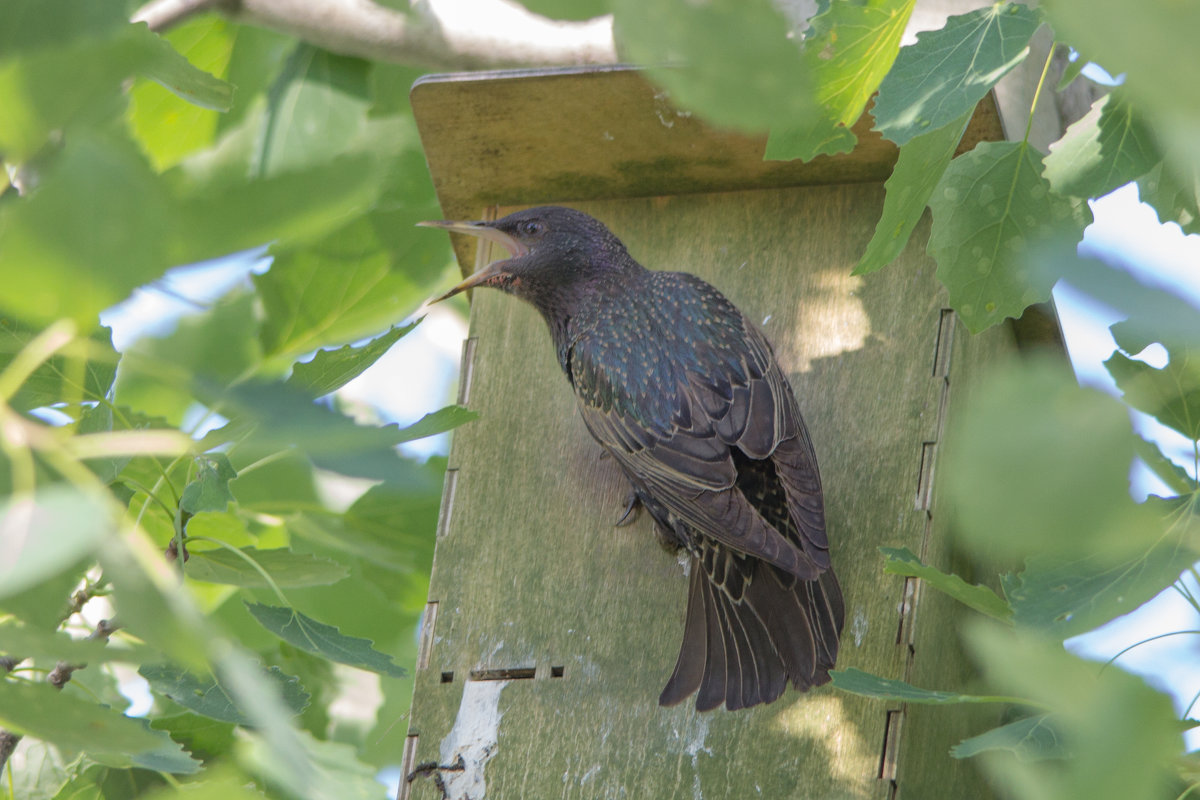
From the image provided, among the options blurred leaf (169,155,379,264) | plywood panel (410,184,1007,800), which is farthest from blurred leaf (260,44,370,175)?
blurred leaf (169,155,379,264)

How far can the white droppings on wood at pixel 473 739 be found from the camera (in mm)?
2225

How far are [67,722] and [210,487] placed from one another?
101 centimetres

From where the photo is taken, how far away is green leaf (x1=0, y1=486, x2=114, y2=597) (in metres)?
0.58

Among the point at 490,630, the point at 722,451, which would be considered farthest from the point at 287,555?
the point at 722,451

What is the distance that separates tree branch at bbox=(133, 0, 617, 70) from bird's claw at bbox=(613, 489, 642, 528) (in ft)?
4.28

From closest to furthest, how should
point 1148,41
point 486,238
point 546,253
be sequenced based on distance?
point 1148,41
point 546,253
point 486,238

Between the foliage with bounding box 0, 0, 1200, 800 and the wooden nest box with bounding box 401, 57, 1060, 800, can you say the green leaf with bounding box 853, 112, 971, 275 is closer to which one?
the foliage with bounding box 0, 0, 1200, 800

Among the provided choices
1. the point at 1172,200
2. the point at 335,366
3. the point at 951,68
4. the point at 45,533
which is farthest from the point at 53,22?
the point at 1172,200

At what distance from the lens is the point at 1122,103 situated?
68.3 inches

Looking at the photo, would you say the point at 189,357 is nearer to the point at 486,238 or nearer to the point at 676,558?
the point at 676,558

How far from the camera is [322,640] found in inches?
70.7

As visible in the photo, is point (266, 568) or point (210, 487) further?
point (266, 568)

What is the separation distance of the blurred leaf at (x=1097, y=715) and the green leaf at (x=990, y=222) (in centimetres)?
132

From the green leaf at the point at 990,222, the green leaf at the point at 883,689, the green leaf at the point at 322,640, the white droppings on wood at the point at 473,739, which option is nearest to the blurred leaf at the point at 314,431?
the green leaf at the point at 883,689
